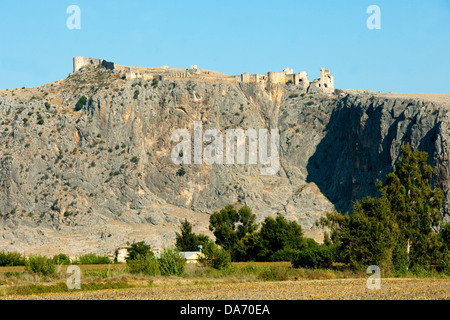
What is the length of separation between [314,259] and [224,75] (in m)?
97.3

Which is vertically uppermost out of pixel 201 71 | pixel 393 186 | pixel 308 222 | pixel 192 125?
pixel 201 71

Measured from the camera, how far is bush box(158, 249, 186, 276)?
52344 millimetres

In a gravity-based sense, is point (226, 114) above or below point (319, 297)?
above

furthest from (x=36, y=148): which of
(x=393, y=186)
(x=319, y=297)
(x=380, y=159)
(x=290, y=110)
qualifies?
(x=319, y=297)

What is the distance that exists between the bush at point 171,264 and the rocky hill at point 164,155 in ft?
221

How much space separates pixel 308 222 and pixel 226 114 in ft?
97.6

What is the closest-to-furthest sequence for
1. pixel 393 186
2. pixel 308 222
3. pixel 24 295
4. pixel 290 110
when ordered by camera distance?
pixel 24 295
pixel 393 186
pixel 308 222
pixel 290 110

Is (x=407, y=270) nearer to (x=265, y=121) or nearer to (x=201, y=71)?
(x=265, y=121)

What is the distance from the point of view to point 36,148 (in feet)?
443

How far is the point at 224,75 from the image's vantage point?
155m

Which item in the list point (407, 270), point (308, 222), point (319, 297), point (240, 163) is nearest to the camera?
point (319, 297)

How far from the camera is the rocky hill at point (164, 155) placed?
124 metres

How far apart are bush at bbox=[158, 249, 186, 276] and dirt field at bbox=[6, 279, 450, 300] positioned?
16.3ft

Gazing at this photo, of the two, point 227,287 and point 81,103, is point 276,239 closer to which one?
point 227,287
